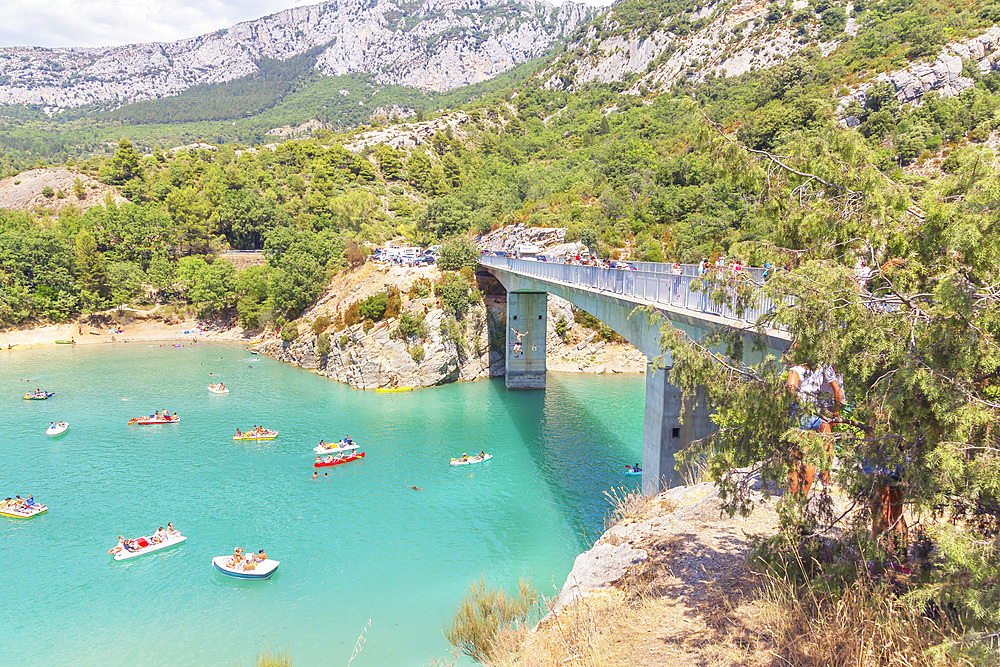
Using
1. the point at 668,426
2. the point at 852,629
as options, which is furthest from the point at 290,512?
the point at 852,629

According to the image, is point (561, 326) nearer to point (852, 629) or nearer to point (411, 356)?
point (411, 356)

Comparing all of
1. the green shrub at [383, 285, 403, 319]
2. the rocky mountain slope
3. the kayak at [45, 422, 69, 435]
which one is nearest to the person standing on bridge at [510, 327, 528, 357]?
the green shrub at [383, 285, 403, 319]

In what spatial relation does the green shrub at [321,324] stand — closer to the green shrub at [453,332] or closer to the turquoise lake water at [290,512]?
the turquoise lake water at [290,512]

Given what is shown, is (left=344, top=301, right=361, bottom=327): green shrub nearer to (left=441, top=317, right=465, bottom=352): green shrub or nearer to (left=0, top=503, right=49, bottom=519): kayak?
(left=441, top=317, right=465, bottom=352): green shrub

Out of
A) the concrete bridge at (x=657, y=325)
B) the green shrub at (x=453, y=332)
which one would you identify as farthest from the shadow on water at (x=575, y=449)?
the green shrub at (x=453, y=332)

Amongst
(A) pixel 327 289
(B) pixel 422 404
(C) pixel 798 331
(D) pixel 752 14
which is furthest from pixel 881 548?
(D) pixel 752 14

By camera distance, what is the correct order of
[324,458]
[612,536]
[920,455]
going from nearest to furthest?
[920,455] < [612,536] < [324,458]

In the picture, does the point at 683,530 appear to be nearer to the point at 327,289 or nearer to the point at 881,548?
the point at 881,548
